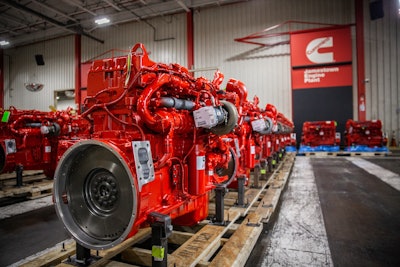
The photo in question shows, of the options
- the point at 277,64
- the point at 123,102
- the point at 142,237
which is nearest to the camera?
the point at 123,102

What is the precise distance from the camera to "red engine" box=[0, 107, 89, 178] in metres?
4.71

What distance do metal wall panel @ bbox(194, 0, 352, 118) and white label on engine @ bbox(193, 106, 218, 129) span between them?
418 inches

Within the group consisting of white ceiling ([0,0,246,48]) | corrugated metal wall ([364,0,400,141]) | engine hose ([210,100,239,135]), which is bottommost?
engine hose ([210,100,239,135])

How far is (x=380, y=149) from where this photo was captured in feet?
33.5

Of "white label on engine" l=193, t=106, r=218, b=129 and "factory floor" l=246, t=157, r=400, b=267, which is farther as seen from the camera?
"factory floor" l=246, t=157, r=400, b=267

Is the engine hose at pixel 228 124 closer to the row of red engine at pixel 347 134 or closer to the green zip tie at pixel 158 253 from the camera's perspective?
the green zip tie at pixel 158 253

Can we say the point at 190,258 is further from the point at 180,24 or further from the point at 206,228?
the point at 180,24

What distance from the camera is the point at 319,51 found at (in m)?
11.5

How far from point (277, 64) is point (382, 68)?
Answer: 411 cm

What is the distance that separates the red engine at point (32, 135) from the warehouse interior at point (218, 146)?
0.08ft

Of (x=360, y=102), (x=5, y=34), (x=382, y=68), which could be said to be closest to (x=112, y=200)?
(x=360, y=102)

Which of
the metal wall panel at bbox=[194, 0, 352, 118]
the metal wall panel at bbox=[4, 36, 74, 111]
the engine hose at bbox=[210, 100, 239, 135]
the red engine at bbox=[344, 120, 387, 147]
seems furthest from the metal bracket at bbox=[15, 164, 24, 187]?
the metal wall panel at bbox=[4, 36, 74, 111]

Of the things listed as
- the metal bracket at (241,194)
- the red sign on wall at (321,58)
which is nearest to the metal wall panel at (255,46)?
the red sign on wall at (321,58)

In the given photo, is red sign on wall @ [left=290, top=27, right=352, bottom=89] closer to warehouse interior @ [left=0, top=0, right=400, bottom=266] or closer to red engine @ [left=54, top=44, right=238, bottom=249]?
warehouse interior @ [left=0, top=0, right=400, bottom=266]
